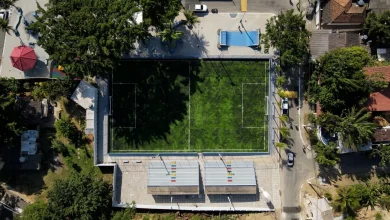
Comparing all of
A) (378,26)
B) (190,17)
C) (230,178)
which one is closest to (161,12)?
(190,17)

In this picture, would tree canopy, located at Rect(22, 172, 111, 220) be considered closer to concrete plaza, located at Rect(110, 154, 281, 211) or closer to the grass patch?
concrete plaza, located at Rect(110, 154, 281, 211)

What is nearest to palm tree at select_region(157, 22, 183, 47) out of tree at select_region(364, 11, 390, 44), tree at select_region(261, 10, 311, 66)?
tree at select_region(261, 10, 311, 66)

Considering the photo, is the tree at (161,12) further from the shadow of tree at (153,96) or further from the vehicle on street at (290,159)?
the vehicle on street at (290,159)

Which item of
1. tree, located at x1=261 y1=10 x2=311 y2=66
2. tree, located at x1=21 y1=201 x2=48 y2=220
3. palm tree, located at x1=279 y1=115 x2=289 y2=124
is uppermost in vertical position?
tree, located at x1=261 y1=10 x2=311 y2=66

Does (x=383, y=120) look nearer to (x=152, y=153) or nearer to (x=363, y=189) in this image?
(x=363, y=189)

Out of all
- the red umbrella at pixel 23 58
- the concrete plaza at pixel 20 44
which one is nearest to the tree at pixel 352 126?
the concrete plaza at pixel 20 44

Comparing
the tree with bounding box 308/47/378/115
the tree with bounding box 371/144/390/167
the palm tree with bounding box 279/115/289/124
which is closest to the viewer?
the tree with bounding box 308/47/378/115

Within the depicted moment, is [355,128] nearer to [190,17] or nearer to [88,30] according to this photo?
Result: [190,17]
